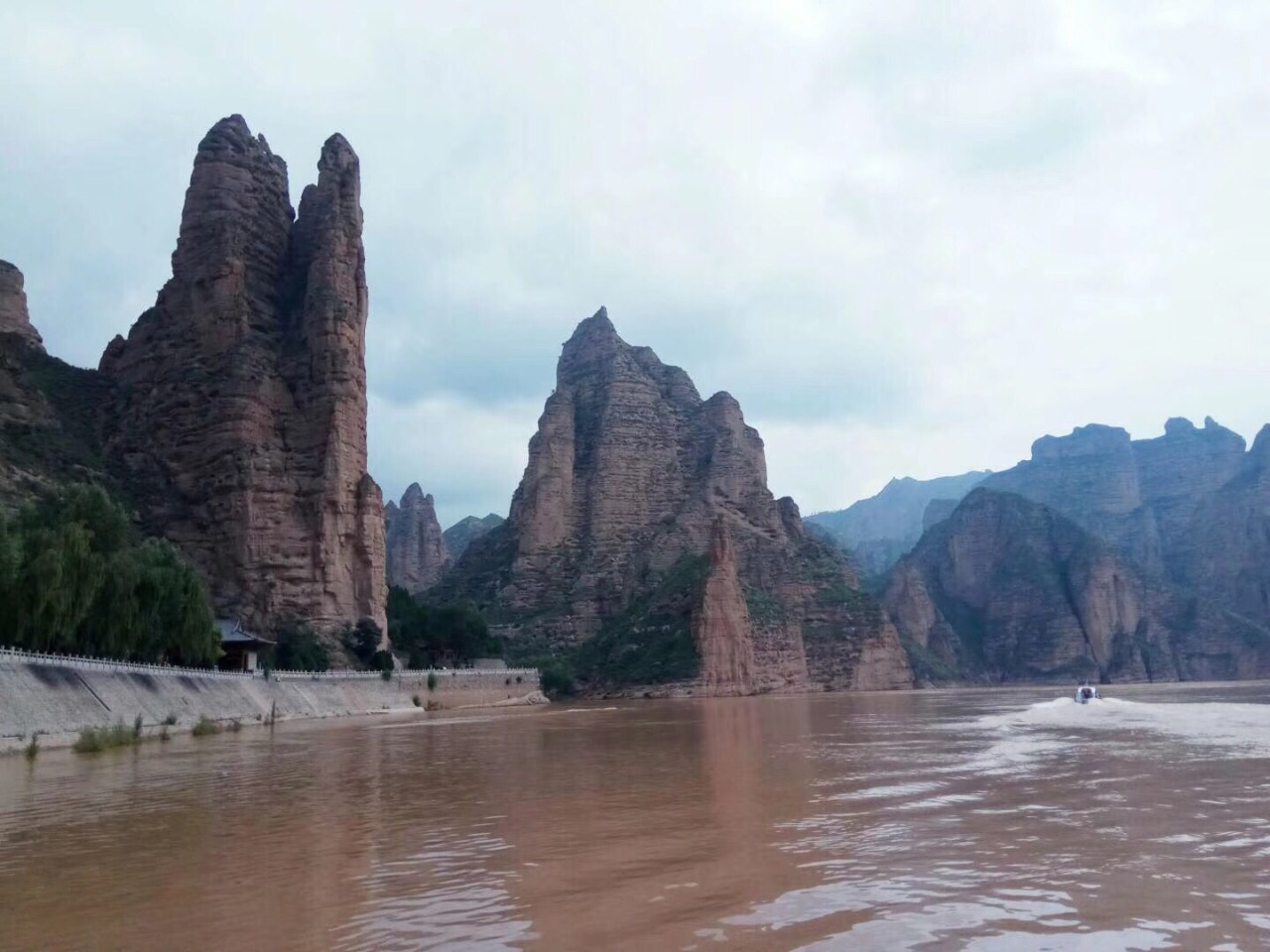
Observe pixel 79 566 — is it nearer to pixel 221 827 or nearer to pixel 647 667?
pixel 221 827

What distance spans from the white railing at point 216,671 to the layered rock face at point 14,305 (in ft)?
156

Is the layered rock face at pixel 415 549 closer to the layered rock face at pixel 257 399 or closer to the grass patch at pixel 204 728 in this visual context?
the layered rock face at pixel 257 399

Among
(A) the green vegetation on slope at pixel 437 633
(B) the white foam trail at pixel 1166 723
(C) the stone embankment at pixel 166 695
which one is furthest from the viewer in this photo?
(A) the green vegetation on slope at pixel 437 633

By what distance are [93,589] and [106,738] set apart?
1101cm

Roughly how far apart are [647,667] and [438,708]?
143 ft

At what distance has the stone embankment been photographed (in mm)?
32188

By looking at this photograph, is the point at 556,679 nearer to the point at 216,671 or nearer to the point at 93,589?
the point at 216,671

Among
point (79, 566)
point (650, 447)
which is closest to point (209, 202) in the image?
point (79, 566)

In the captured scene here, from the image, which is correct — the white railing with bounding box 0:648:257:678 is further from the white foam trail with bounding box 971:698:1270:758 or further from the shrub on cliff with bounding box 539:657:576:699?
the shrub on cliff with bounding box 539:657:576:699

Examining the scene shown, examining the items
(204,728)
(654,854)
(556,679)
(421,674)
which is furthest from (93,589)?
(556,679)

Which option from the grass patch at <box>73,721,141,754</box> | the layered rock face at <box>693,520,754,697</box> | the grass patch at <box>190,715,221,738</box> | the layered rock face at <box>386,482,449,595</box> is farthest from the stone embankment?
the layered rock face at <box>386,482,449,595</box>

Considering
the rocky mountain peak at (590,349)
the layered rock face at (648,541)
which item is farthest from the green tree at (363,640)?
the rocky mountain peak at (590,349)

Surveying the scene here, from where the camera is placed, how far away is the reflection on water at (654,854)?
8.70 meters

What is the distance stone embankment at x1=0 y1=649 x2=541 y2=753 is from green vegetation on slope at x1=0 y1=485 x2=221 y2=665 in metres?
2.22
